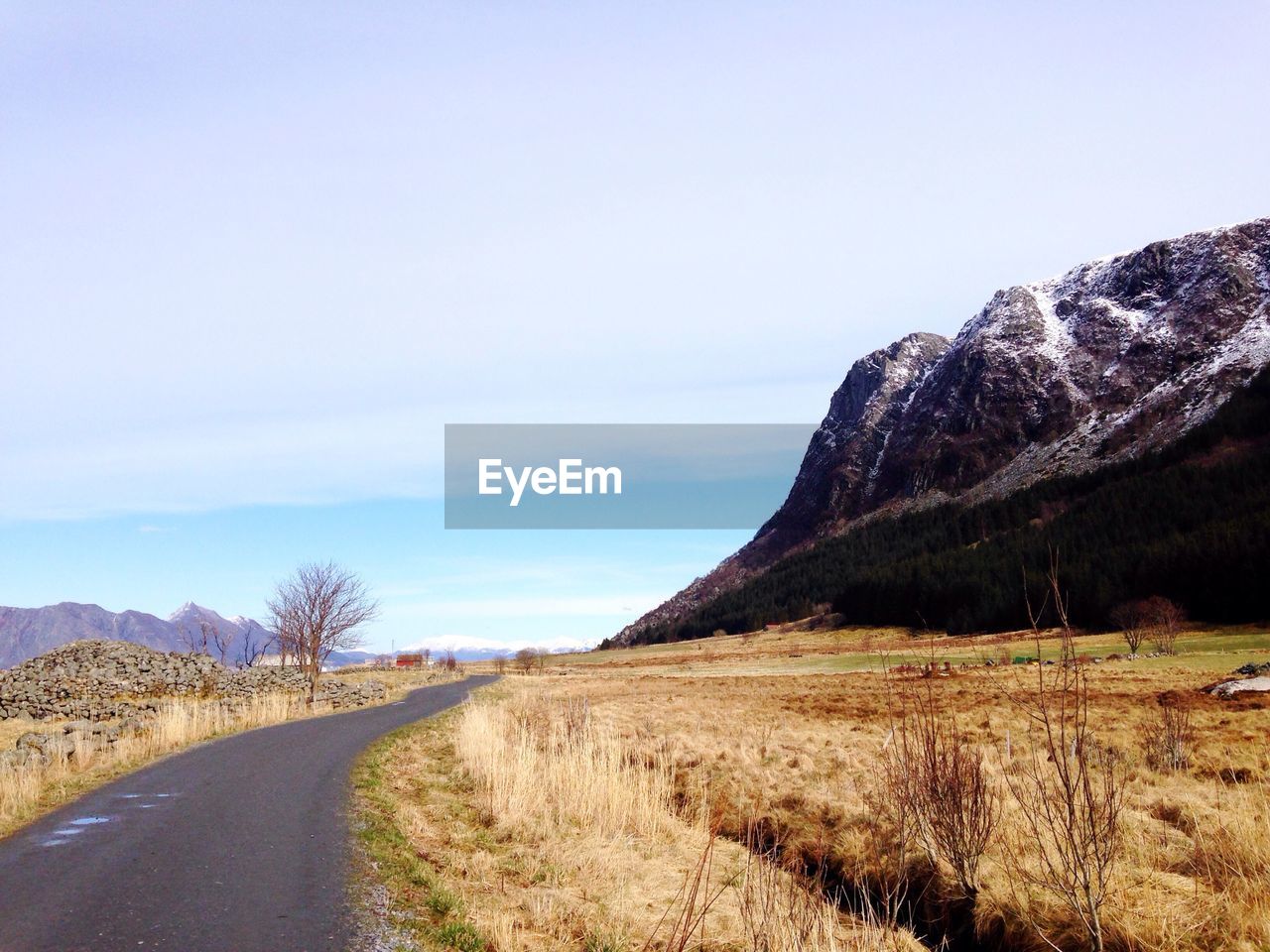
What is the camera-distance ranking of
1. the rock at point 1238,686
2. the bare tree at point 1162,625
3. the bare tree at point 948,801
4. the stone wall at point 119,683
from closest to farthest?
1. the bare tree at point 948,801
2. the rock at point 1238,686
3. the stone wall at point 119,683
4. the bare tree at point 1162,625

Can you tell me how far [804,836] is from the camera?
13.5 m

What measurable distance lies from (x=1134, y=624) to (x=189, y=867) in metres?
62.6

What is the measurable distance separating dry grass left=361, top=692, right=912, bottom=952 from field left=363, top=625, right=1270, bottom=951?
44mm

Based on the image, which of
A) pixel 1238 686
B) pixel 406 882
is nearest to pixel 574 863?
pixel 406 882

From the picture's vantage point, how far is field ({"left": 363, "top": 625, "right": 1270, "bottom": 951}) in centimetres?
842

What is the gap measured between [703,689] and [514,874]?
37023 millimetres

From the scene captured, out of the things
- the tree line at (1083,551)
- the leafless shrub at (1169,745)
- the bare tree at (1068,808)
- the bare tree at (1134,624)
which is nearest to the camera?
the bare tree at (1068,808)

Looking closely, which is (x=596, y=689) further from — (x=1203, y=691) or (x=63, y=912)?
(x=63, y=912)

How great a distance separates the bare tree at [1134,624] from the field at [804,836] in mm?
31561

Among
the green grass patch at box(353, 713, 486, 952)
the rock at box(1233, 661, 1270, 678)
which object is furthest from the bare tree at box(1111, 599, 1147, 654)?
the green grass patch at box(353, 713, 486, 952)

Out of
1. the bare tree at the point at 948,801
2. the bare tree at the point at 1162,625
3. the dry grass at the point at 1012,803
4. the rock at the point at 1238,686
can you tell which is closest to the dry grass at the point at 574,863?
the dry grass at the point at 1012,803

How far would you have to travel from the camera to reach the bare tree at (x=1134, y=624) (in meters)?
52.2

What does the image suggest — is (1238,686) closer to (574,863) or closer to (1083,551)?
(574,863)

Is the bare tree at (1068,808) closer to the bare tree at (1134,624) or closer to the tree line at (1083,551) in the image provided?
the bare tree at (1134,624)
